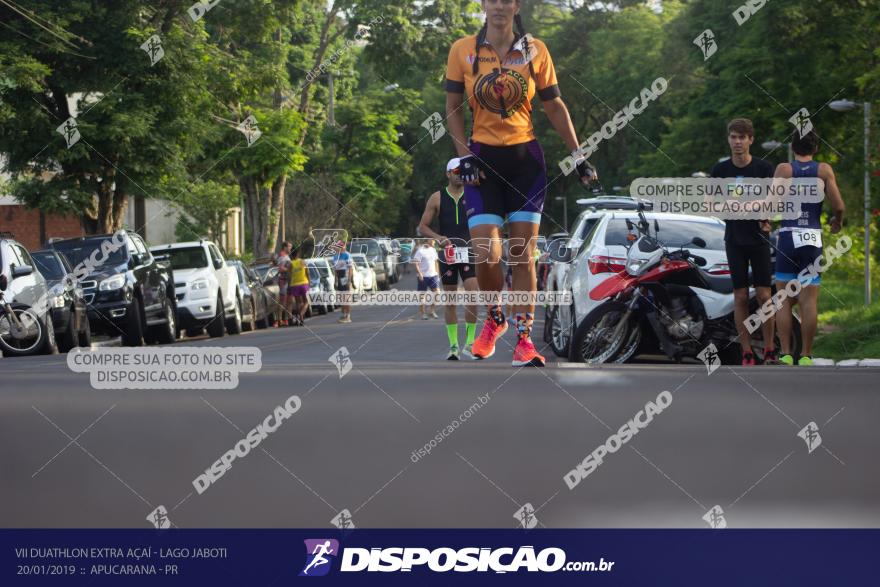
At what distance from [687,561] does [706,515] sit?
0.18 m

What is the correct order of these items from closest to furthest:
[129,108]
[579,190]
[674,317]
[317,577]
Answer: [317,577], [674,317], [129,108], [579,190]

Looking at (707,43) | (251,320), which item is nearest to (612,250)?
(707,43)

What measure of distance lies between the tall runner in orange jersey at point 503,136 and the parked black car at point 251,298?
58.5ft

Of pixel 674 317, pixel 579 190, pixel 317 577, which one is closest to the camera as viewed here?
pixel 317 577

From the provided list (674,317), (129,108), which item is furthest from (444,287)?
(129,108)

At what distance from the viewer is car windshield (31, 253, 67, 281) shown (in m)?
17.8

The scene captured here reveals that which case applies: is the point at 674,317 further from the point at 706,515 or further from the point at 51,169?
the point at 51,169

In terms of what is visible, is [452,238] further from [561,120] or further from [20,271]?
[20,271]

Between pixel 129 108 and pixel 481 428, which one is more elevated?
pixel 129 108

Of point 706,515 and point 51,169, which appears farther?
point 51,169

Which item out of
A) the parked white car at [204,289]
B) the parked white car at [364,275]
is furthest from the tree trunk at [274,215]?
the parked white car at [204,289]

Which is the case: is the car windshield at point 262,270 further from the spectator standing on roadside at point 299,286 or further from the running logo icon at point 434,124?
the running logo icon at point 434,124

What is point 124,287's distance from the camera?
1897cm

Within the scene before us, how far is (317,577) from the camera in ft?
15.1
